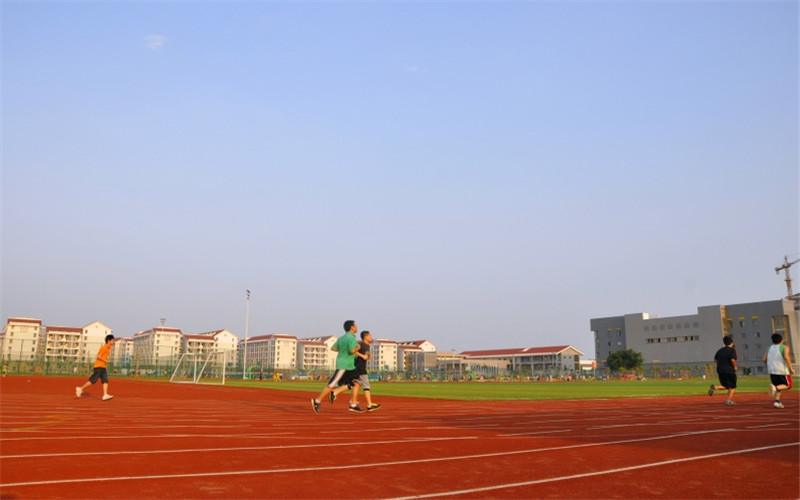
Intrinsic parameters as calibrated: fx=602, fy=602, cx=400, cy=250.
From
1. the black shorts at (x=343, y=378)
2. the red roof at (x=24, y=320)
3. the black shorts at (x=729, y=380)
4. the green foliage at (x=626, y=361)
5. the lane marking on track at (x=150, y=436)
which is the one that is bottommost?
the green foliage at (x=626, y=361)

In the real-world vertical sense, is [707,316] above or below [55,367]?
above

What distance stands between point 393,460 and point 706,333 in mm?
120933

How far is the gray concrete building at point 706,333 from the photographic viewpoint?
10481 centimetres

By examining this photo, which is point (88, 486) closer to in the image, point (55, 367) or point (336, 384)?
point (336, 384)

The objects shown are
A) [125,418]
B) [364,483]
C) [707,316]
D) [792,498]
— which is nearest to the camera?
[792,498]

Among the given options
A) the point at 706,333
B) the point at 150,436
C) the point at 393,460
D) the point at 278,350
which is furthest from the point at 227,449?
the point at 278,350

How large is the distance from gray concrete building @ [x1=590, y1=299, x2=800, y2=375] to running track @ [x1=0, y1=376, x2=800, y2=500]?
94631 mm

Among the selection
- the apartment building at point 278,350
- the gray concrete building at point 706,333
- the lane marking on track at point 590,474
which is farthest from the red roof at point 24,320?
the lane marking on track at point 590,474

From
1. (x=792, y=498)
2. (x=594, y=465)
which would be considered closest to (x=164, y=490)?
(x=594, y=465)

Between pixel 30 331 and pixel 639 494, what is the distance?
540ft

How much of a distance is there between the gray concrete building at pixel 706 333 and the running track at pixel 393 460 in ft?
310

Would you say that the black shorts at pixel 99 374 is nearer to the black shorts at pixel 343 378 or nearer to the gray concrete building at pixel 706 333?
the black shorts at pixel 343 378

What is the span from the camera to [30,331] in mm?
142000

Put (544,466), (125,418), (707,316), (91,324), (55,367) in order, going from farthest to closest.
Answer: (91,324) → (707,316) → (55,367) → (125,418) → (544,466)
